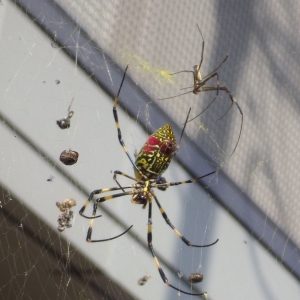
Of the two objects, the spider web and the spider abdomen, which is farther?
the spider web

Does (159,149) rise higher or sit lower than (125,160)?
higher

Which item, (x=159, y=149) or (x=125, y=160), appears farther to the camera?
(x=125, y=160)

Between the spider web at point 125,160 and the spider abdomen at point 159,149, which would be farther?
the spider web at point 125,160

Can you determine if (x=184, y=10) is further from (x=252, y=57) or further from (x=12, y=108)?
(x=12, y=108)
